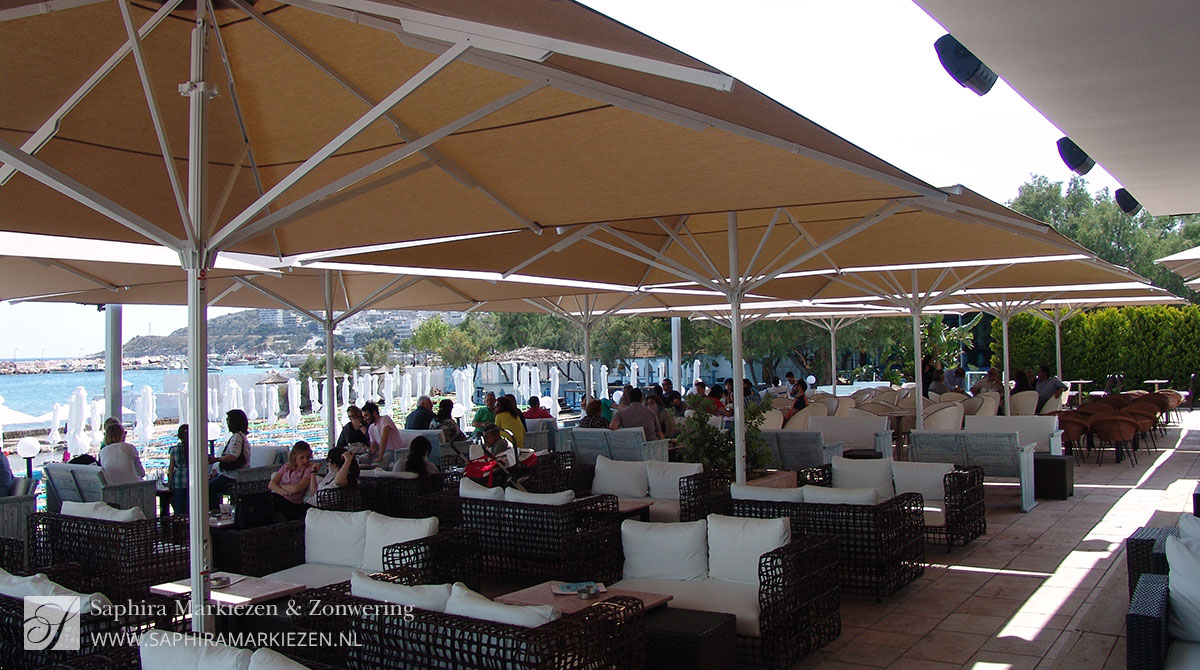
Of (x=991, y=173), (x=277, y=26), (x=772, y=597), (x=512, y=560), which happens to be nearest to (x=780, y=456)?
(x=512, y=560)

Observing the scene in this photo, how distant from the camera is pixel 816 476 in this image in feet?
26.4

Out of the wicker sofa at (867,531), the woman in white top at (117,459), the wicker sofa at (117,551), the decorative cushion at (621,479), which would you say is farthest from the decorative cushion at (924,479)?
the woman in white top at (117,459)

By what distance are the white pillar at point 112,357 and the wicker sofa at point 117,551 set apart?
6391mm

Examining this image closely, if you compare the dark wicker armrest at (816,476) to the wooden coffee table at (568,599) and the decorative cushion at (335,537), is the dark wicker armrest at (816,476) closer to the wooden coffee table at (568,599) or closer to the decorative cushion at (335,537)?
the wooden coffee table at (568,599)

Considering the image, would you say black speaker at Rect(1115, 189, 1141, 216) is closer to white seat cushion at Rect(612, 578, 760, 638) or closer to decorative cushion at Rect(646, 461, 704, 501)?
decorative cushion at Rect(646, 461, 704, 501)

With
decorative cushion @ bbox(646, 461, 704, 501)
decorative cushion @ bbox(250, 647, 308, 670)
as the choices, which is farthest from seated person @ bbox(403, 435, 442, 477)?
decorative cushion @ bbox(250, 647, 308, 670)

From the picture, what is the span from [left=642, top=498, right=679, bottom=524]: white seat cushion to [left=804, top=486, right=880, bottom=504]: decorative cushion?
5.56ft

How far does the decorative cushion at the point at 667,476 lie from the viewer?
807 cm

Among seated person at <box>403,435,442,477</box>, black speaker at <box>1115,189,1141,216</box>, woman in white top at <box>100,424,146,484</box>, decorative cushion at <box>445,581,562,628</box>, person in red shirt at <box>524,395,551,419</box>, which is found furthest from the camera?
person in red shirt at <box>524,395,551,419</box>

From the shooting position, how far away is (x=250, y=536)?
625 cm

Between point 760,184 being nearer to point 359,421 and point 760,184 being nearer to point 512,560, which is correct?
point 512,560

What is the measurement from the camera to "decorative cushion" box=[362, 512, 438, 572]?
5699 millimetres

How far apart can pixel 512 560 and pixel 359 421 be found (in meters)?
4.81

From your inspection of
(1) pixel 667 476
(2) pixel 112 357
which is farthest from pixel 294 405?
(1) pixel 667 476
